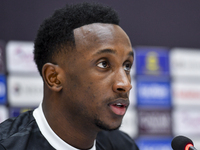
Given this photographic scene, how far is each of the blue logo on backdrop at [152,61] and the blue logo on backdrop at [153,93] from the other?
105mm

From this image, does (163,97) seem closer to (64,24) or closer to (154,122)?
(154,122)

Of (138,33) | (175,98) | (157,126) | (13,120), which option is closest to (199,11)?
(138,33)

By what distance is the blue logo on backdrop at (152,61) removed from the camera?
252 cm

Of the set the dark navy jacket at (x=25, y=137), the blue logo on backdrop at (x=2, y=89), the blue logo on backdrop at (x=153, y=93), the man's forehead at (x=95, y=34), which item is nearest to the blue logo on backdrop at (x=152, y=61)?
the blue logo on backdrop at (x=153, y=93)

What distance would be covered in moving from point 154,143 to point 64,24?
189cm

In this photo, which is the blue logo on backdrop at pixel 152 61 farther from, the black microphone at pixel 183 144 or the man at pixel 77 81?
the black microphone at pixel 183 144

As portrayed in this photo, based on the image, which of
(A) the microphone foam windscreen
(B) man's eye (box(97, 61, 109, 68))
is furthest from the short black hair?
(A) the microphone foam windscreen

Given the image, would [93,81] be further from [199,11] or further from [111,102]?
[199,11]

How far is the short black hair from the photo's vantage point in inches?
36.3

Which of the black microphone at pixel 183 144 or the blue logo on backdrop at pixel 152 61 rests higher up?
the black microphone at pixel 183 144

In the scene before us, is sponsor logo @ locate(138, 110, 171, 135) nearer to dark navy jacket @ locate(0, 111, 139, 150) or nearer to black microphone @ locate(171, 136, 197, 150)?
dark navy jacket @ locate(0, 111, 139, 150)

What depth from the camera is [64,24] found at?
93 cm

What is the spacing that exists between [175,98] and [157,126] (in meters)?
0.32

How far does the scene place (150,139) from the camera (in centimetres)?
251
